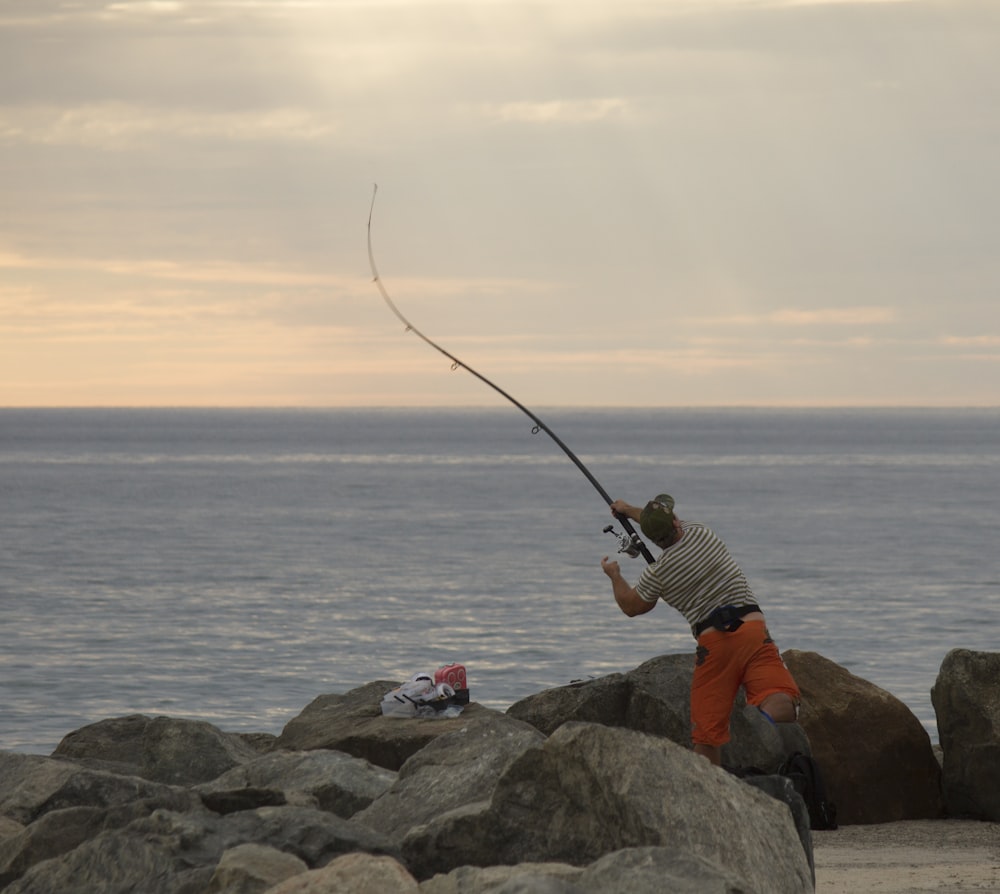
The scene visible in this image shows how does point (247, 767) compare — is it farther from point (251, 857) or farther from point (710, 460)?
point (710, 460)

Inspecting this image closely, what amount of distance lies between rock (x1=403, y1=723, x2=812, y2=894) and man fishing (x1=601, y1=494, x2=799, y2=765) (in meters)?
1.65

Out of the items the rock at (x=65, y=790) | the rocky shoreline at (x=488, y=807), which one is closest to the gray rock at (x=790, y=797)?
the rocky shoreline at (x=488, y=807)

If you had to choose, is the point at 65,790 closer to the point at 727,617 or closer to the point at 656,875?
the point at 727,617

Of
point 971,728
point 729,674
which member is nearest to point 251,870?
point 729,674

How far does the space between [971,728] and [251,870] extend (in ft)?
17.3

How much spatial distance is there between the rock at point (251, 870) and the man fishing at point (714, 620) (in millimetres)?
2575

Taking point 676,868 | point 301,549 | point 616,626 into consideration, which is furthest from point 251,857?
point 301,549

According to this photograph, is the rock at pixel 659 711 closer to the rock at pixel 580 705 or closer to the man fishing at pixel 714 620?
the rock at pixel 580 705

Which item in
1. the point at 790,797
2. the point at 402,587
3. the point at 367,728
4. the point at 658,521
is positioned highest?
the point at 658,521

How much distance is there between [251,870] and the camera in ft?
16.3

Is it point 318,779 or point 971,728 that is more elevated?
point 318,779

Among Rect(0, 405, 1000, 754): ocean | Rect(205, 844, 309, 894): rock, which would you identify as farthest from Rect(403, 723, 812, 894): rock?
Rect(0, 405, 1000, 754): ocean

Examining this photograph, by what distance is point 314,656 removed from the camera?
60.6ft

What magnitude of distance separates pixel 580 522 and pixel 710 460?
51.7m
